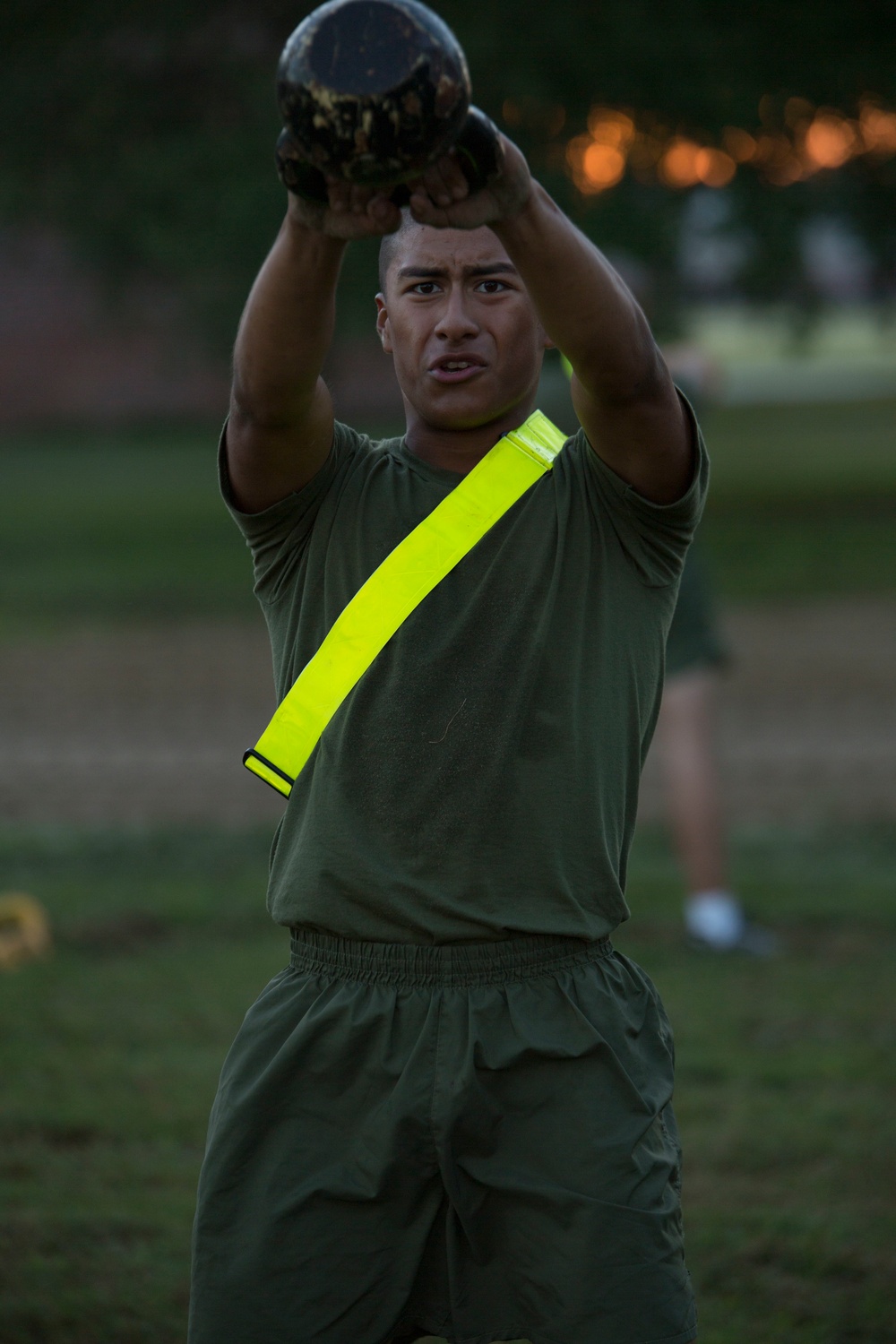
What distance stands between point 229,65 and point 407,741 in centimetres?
1680

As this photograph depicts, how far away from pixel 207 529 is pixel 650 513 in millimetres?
19653

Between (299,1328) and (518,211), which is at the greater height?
(518,211)

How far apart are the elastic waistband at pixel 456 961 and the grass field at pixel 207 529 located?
37.6 ft

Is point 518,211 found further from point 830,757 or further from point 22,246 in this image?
point 22,246

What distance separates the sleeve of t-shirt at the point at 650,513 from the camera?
7.51 feet

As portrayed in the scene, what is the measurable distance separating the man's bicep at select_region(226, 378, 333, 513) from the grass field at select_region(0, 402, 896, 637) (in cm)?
1136

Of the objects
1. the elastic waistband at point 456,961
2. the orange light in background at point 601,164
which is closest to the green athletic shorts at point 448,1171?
the elastic waistband at point 456,961

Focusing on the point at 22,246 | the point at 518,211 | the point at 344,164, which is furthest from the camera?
the point at 22,246

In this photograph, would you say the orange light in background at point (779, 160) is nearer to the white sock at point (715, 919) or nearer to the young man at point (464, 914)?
the white sock at point (715, 919)

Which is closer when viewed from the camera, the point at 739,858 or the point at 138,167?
the point at 739,858

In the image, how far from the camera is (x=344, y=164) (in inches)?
72.6

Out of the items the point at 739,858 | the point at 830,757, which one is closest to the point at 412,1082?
the point at 739,858

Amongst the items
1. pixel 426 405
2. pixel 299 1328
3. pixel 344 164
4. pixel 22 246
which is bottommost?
pixel 299 1328

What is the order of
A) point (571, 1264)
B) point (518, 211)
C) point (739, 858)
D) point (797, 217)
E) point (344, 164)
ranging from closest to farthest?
1. point (344, 164)
2. point (518, 211)
3. point (571, 1264)
4. point (739, 858)
5. point (797, 217)
